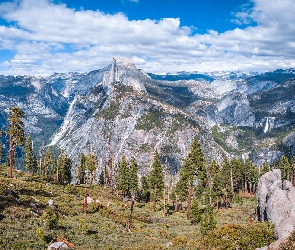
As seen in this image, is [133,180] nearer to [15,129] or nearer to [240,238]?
[15,129]

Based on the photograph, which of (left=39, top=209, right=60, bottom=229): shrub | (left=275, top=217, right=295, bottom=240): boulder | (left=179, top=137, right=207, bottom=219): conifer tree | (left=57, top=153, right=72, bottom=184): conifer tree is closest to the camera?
(left=275, top=217, right=295, bottom=240): boulder

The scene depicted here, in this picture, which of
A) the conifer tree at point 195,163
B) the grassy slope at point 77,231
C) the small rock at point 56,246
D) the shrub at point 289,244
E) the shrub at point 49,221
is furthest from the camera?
the conifer tree at point 195,163

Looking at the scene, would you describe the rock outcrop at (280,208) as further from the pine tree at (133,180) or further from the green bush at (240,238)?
the pine tree at (133,180)

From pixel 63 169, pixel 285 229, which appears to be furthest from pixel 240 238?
pixel 63 169

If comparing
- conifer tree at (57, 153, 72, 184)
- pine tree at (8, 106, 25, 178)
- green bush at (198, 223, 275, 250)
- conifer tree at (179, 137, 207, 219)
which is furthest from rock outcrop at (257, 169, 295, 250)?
conifer tree at (57, 153, 72, 184)

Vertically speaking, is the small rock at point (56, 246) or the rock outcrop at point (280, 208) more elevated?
the rock outcrop at point (280, 208)

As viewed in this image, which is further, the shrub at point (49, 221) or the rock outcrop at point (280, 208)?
the shrub at point (49, 221)

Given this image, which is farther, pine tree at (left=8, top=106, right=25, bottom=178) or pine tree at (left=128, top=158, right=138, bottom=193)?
pine tree at (left=128, top=158, right=138, bottom=193)

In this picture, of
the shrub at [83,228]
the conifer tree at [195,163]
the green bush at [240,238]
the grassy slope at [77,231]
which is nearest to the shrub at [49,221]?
the grassy slope at [77,231]

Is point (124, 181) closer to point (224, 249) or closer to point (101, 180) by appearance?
point (101, 180)

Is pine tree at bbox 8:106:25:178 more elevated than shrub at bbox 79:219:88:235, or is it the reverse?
pine tree at bbox 8:106:25:178

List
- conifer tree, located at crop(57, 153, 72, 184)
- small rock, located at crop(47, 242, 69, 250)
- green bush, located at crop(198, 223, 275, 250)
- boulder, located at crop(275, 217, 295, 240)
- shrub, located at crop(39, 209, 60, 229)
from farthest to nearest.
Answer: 1. conifer tree, located at crop(57, 153, 72, 184)
2. shrub, located at crop(39, 209, 60, 229)
3. small rock, located at crop(47, 242, 69, 250)
4. green bush, located at crop(198, 223, 275, 250)
5. boulder, located at crop(275, 217, 295, 240)

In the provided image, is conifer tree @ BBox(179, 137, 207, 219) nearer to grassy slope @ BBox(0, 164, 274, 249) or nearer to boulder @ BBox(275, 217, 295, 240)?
grassy slope @ BBox(0, 164, 274, 249)

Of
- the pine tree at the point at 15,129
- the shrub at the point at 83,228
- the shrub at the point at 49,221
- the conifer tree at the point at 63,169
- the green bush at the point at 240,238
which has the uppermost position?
the pine tree at the point at 15,129
